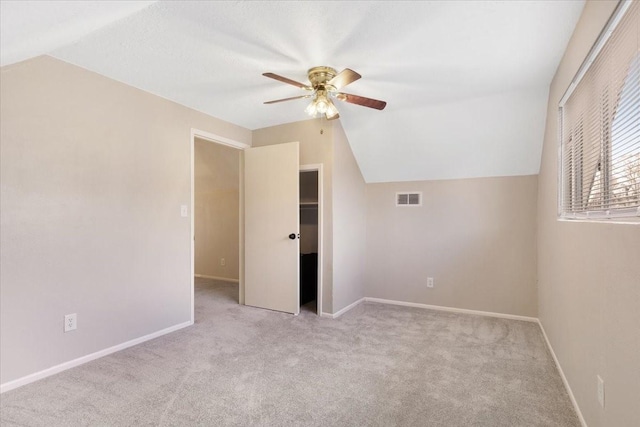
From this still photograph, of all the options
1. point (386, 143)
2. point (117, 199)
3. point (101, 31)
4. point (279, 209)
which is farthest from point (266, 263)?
point (101, 31)

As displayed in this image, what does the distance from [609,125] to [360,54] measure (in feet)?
4.90

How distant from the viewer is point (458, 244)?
3953mm

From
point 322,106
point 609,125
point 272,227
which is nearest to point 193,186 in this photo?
point 272,227

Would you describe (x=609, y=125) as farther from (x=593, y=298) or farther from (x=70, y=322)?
(x=70, y=322)

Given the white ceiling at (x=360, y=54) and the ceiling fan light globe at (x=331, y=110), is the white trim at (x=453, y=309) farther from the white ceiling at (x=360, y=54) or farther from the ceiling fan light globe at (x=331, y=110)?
the ceiling fan light globe at (x=331, y=110)

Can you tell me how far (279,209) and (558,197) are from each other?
270cm

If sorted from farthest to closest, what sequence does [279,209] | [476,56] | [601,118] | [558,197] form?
[279,209] → [558,197] → [476,56] → [601,118]

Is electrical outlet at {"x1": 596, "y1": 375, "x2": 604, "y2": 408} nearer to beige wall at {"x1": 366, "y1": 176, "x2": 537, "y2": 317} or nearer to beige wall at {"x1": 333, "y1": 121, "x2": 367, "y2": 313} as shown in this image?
beige wall at {"x1": 366, "y1": 176, "x2": 537, "y2": 317}

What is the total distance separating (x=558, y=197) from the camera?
2537mm

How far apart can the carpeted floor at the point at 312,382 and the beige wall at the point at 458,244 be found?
603 mm

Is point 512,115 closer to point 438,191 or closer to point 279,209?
point 438,191

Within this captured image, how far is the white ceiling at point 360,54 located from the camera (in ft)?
5.86

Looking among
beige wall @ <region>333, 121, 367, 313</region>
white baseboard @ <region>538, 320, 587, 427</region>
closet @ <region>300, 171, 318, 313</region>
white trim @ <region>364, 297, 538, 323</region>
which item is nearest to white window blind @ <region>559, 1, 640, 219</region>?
white baseboard @ <region>538, 320, 587, 427</region>

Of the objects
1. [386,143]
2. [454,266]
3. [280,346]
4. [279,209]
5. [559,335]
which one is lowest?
[280,346]
